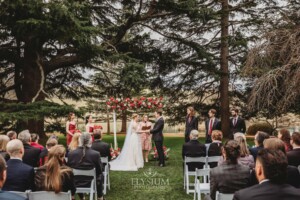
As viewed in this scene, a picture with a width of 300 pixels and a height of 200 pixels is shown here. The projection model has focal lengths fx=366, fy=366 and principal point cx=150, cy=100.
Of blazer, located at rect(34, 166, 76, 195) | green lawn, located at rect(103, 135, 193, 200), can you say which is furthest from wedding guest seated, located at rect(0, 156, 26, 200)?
green lawn, located at rect(103, 135, 193, 200)

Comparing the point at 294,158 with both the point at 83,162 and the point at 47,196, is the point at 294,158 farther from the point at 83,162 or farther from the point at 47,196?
the point at 47,196

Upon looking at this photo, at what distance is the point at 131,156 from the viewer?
1205 centimetres

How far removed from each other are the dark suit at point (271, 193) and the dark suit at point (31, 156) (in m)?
4.95

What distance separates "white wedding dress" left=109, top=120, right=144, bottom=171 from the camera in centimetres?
1190

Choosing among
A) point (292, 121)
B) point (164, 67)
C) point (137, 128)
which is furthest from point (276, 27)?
point (292, 121)

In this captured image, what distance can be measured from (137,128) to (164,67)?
754 cm

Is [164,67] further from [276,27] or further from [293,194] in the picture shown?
[293,194]

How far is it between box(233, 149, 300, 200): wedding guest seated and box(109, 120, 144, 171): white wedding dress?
8846 millimetres

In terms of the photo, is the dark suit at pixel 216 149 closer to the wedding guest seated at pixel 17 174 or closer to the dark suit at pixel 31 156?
the dark suit at pixel 31 156

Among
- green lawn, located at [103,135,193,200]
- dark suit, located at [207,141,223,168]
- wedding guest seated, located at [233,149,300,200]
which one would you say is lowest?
green lawn, located at [103,135,193,200]

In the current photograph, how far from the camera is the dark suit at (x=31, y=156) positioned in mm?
6973

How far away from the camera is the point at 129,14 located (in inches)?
682

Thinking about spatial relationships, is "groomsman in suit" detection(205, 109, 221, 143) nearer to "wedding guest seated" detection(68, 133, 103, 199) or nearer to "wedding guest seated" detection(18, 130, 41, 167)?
"wedding guest seated" detection(68, 133, 103, 199)

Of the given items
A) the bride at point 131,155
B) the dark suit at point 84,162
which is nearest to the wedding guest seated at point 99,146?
the dark suit at point 84,162
